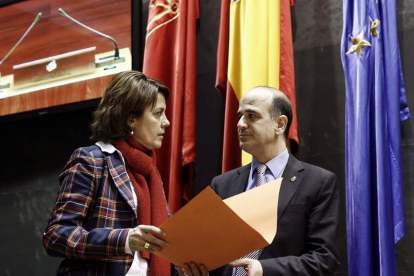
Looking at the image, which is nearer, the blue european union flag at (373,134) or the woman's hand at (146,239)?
the woman's hand at (146,239)

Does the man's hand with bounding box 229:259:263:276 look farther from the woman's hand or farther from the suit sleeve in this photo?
the woman's hand

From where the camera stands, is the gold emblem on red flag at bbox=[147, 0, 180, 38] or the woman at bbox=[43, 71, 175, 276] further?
the gold emblem on red flag at bbox=[147, 0, 180, 38]

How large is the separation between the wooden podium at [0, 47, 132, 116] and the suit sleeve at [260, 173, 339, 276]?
2172mm

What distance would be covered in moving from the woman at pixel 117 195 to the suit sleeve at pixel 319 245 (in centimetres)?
48

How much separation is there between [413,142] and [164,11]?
1.85 meters

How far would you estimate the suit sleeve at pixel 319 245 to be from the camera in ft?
7.52

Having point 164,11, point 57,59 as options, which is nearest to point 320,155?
point 164,11

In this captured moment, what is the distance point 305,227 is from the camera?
8.16ft

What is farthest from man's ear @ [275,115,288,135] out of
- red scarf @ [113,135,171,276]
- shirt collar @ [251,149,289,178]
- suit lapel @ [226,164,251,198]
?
red scarf @ [113,135,171,276]

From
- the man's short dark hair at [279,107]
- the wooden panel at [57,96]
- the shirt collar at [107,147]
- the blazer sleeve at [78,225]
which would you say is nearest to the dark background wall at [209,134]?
the wooden panel at [57,96]

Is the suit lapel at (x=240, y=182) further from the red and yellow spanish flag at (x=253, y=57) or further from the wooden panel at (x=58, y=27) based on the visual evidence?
the wooden panel at (x=58, y=27)

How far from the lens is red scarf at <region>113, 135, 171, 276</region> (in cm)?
242

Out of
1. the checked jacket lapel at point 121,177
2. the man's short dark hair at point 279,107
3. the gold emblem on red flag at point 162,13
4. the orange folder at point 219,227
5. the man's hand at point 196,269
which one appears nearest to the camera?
the orange folder at point 219,227

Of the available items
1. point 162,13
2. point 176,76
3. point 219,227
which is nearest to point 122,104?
point 219,227
